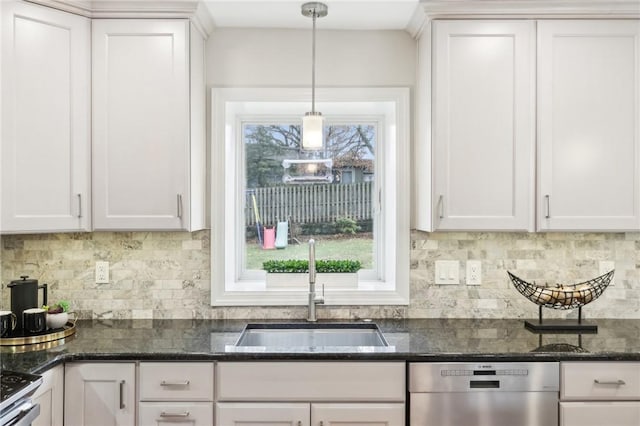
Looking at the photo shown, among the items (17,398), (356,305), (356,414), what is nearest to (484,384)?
(356,414)

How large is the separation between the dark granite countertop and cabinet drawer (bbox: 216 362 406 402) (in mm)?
34

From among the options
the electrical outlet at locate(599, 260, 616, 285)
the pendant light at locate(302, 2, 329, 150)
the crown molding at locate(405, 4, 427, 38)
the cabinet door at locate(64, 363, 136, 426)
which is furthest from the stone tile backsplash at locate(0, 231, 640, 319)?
the crown molding at locate(405, 4, 427, 38)

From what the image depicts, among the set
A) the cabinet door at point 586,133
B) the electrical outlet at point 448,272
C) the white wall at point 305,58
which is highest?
the white wall at point 305,58

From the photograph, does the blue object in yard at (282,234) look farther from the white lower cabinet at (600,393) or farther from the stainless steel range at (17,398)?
the white lower cabinet at (600,393)

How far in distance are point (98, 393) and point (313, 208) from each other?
1.43 metres

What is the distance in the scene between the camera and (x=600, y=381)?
1916mm

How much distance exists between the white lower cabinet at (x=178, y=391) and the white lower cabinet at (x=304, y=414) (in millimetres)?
74

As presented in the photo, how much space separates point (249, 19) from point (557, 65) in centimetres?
148

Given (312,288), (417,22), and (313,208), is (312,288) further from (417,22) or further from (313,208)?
(417,22)

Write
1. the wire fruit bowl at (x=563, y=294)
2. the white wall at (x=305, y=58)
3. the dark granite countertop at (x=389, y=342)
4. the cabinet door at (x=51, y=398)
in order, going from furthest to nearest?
the white wall at (x=305, y=58) → the wire fruit bowl at (x=563, y=294) → the dark granite countertop at (x=389, y=342) → the cabinet door at (x=51, y=398)

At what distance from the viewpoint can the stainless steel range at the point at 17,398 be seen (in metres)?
1.44

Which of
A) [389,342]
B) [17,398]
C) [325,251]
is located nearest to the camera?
[17,398]

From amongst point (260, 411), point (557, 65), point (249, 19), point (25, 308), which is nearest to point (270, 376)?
point (260, 411)

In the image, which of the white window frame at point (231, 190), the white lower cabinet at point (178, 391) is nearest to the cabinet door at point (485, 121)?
the white window frame at point (231, 190)
